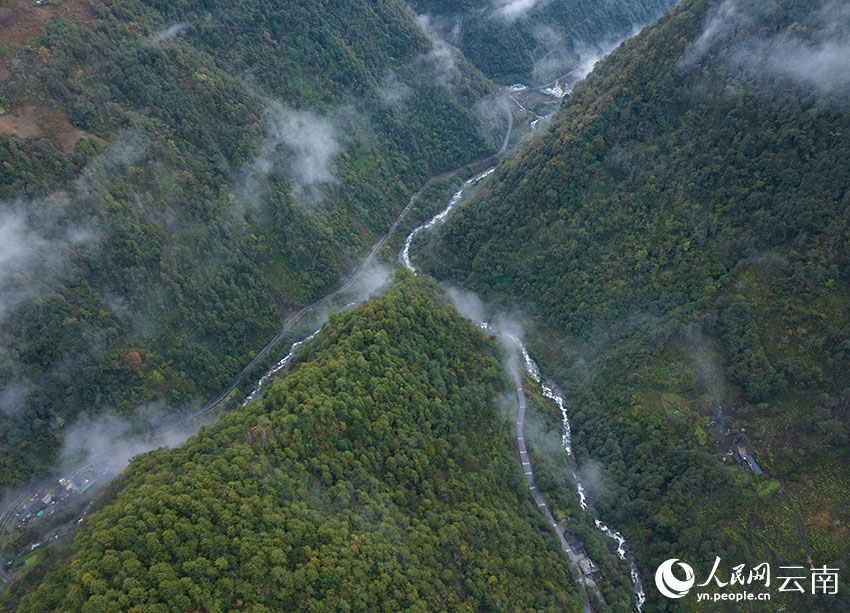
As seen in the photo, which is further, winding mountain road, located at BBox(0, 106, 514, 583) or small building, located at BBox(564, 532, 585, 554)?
small building, located at BBox(564, 532, 585, 554)

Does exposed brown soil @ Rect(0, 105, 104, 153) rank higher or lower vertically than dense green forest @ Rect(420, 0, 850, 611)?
higher

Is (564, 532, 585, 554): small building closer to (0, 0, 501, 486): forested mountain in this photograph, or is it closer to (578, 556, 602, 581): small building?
(578, 556, 602, 581): small building

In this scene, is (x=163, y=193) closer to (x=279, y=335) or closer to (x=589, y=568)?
(x=279, y=335)

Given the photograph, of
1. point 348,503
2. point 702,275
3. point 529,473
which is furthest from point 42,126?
point 702,275

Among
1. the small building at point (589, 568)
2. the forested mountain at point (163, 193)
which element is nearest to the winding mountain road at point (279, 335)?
the forested mountain at point (163, 193)

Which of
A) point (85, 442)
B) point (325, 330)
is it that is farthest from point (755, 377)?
point (85, 442)

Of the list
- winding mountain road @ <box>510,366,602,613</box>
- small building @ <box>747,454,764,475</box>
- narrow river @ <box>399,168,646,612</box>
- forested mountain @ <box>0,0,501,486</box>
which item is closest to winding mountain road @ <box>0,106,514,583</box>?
forested mountain @ <box>0,0,501,486</box>

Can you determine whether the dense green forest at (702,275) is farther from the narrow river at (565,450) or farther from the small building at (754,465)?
the narrow river at (565,450)
